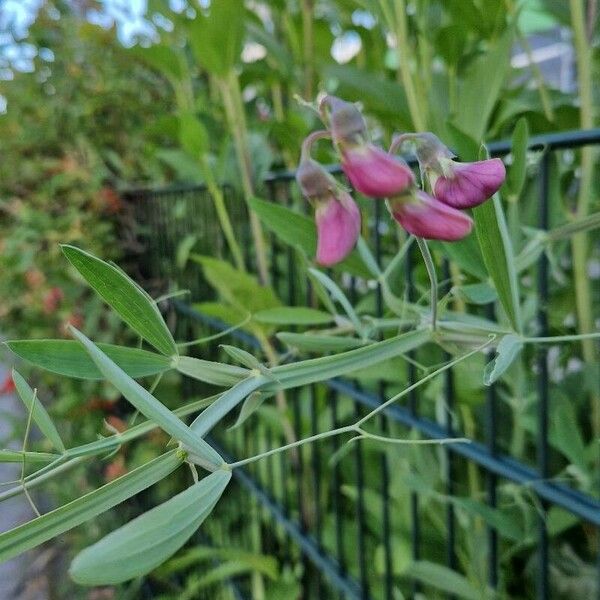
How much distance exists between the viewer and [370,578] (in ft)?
3.32

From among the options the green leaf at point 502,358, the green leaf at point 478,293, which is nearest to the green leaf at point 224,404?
the green leaf at point 502,358

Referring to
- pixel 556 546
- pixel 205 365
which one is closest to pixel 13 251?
pixel 556 546

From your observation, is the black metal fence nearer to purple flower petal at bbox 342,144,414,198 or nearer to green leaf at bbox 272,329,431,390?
green leaf at bbox 272,329,431,390

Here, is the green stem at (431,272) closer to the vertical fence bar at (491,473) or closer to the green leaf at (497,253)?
the green leaf at (497,253)

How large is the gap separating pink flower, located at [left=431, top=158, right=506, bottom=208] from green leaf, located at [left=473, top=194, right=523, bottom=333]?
0.08 metres

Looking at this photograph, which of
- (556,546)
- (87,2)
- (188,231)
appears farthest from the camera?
(87,2)

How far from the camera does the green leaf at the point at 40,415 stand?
0.98ft

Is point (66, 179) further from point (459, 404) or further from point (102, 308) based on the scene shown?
point (459, 404)

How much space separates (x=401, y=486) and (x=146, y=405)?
694 mm

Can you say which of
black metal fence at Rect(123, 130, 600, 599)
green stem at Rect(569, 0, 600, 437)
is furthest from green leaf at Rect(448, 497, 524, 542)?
green stem at Rect(569, 0, 600, 437)

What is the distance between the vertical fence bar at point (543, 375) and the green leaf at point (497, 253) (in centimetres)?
21

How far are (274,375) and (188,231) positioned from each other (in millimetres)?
1262

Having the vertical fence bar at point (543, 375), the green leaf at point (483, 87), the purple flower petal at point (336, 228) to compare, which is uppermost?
the green leaf at point (483, 87)

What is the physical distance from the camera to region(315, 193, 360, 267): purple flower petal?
279 millimetres
